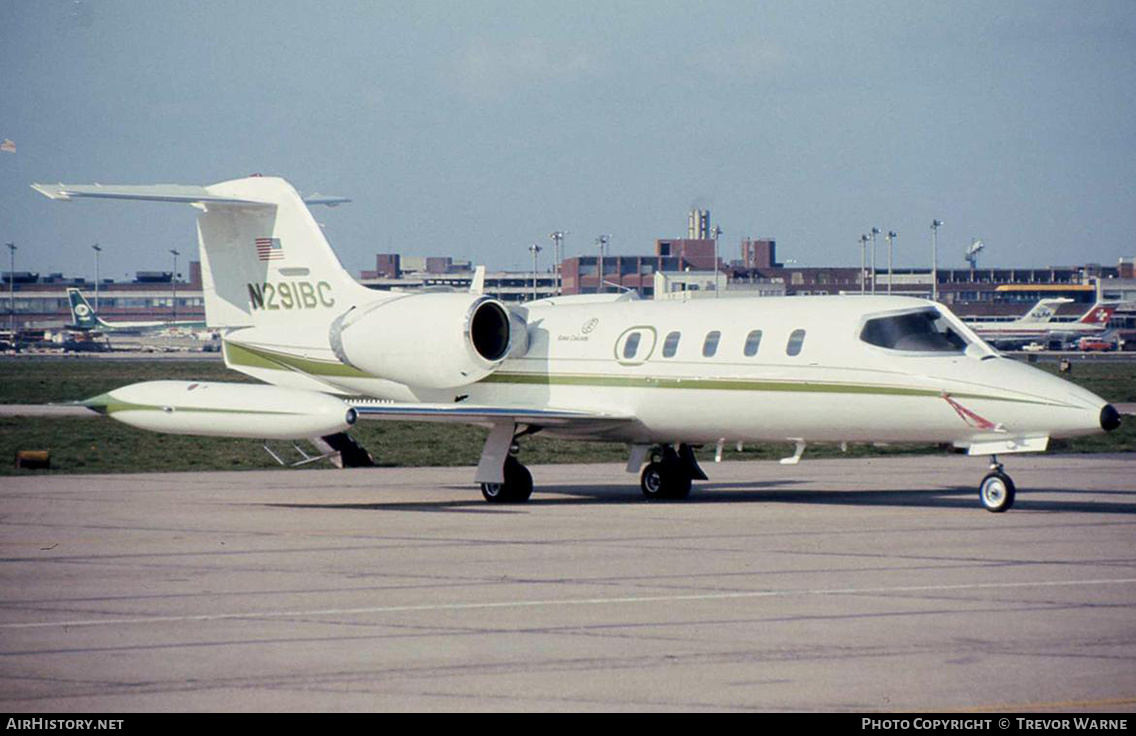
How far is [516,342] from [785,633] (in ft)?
37.9

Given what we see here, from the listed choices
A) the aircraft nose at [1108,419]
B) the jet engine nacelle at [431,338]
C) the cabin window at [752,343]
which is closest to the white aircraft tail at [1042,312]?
the jet engine nacelle at [431,338]

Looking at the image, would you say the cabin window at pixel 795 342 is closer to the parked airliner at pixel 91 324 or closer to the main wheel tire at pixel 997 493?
the main wheel tire at pixel 997 493

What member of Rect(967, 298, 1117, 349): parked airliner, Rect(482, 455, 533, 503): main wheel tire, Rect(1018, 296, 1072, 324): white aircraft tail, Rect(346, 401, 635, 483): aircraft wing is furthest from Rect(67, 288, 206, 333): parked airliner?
Rect(346, 401, 635, 483): aircraft wing

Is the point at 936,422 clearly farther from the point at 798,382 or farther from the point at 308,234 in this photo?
the point at 308,234

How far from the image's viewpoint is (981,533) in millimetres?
15820

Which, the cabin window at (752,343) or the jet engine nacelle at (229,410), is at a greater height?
the cabin window at (752,343)

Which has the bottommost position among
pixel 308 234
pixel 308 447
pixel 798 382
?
pixel 308 447

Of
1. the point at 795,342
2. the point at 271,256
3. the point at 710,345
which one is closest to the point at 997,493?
the point at 795,342

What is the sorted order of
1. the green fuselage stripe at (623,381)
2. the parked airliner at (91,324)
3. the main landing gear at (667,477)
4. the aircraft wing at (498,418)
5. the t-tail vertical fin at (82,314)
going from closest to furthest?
the green fuselage stripe at (623,381)
the aircraft wing at (498,418)
the main landing gear at (667,477)
the parked airliner at (91,324)
the t-tail vertical fin at (82,314)

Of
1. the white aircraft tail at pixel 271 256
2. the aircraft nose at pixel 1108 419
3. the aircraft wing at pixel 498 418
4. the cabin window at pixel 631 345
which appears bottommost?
the aircraft wing at pixel 498 418

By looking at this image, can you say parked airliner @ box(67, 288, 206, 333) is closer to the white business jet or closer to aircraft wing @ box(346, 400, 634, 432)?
the white business jet

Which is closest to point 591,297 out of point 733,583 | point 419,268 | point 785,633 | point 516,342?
point 516,342

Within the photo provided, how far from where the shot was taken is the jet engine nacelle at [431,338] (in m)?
20.6

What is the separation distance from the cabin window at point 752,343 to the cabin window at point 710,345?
1.48ft
